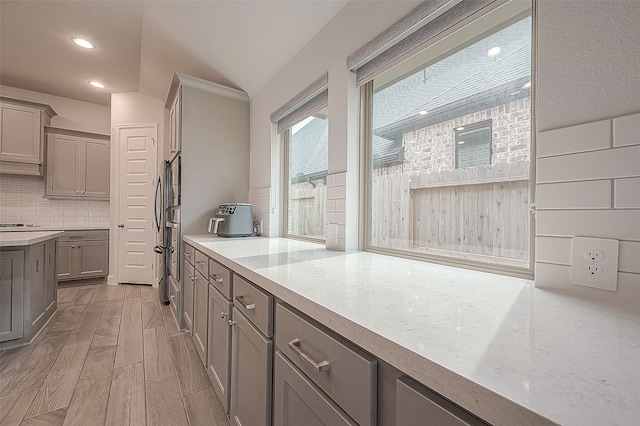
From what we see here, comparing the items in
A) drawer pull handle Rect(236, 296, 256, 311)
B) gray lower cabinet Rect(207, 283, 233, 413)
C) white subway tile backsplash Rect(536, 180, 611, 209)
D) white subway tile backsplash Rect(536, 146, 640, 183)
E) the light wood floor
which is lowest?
the light wood floor

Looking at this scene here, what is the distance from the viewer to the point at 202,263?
189cm

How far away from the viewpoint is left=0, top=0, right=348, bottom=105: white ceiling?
1989 millimetres

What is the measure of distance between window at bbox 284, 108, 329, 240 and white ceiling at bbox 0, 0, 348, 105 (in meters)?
0.57

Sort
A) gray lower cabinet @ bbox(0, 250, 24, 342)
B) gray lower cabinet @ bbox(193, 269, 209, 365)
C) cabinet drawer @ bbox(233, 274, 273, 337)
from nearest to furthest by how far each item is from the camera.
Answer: cabinet drawer @ bbox(233, 274, 273, 337) → gray lower cabinet @ bbox(193, 269, 209, 365) → gray lower cabinet @ bbox(0, 250, 24, 342)

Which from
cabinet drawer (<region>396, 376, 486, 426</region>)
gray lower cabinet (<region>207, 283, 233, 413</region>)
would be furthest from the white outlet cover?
gray lower cabinet (<region>207, 283, 233, 413</region>)

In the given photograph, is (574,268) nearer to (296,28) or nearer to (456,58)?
(456,58)

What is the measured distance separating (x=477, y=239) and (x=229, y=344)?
120 centimetres

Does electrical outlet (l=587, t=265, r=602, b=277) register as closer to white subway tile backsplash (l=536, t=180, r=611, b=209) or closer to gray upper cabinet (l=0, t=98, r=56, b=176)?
white subway tile backsplash (l=536, t=180, r=611, b=209)

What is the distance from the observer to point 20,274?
7.14 ft

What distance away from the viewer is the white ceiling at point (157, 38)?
1.99 m

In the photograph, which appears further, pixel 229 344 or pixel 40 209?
pixel 40 209

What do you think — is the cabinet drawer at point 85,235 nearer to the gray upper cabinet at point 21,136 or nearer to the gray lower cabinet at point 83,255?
the gray lower cabinet at point 83,255

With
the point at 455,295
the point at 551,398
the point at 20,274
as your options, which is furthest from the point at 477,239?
the point at 20,274

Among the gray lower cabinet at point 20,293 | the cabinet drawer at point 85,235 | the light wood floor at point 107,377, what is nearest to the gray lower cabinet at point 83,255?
the cabinet drawer at point 85,235
